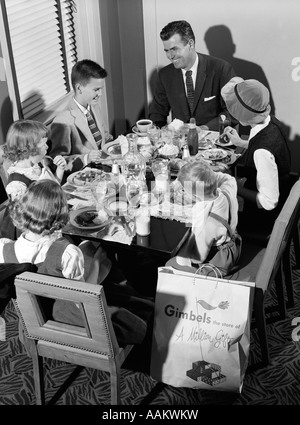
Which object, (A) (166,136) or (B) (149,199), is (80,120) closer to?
(A) (166,136)

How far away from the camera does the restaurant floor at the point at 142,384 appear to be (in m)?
2.53

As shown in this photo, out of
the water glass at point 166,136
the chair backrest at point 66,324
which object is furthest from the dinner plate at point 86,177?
the chair backrest at point 66,324

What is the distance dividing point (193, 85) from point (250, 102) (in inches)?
52.8

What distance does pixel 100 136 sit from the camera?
3.81m

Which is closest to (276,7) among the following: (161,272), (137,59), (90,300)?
(137,59)

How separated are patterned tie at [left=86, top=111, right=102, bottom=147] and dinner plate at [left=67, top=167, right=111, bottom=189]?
638 millimetres

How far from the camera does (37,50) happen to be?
3977 millimetres

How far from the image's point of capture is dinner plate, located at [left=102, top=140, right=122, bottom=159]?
11.2 feet

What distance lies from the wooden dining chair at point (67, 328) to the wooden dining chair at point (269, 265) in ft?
2.29

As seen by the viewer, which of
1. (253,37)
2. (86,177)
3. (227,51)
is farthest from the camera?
(227,51)

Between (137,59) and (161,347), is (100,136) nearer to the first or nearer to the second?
(137,59)

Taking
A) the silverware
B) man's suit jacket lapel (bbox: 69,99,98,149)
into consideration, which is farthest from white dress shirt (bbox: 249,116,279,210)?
man's suit jacket lapel (bbox: 69,99,98,149)

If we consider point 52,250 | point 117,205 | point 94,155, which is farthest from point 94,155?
point 52,250

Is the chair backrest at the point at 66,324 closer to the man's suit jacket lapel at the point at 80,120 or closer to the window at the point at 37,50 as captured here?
the man's suit jacket lapel at the point at 80,120
